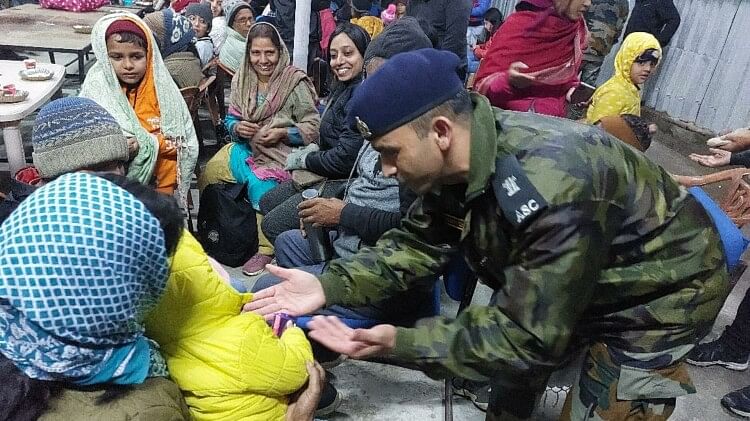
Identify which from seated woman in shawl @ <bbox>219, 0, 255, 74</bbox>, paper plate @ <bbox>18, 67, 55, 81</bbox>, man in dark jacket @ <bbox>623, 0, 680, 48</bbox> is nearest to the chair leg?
paper plate @ <bbox>18, 67, 55, 81</bbox>

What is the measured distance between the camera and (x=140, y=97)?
2604 millimetres

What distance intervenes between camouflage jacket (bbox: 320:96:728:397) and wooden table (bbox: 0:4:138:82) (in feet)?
11.5

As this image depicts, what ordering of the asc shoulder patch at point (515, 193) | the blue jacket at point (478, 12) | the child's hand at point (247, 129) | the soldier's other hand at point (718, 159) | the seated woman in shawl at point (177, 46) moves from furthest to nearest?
the blue jacket at point (478, 12) < the seated woman in shawl at point (177, 46) < the child's hand at point (247, 129) < the soldier's other hand at point (718, 159) < the asc shoulder patch at point (515, 193)

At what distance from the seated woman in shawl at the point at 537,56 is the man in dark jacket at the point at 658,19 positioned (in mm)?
2680

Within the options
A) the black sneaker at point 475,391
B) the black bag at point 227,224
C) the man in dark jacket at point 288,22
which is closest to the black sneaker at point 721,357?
the black sneaker at point 475,391

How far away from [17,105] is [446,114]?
236 cm

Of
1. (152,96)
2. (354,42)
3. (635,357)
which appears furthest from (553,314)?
(152,96)

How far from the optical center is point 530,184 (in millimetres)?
1032

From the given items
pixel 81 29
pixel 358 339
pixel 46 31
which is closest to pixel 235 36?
pixel 81 29

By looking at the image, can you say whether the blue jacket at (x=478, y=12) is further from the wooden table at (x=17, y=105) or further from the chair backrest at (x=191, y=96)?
the wooden table at (x=17, y=105)

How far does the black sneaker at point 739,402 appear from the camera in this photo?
2.29 m

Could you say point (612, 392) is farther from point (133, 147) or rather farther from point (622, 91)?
point (622, 91)

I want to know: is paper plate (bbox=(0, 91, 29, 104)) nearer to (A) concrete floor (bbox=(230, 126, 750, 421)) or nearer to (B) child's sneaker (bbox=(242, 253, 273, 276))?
(B) child's sneaker (bbox=(242, 253, 273, 276))

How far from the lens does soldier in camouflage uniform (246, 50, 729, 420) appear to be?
40.5 inches
